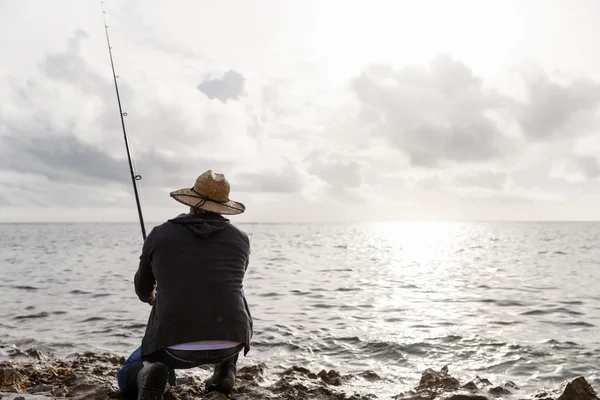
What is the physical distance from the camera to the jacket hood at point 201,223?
4137 millimetres

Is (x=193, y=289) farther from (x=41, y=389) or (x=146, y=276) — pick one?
(x=41, y=389)

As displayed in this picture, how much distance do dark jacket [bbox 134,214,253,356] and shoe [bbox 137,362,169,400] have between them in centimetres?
17

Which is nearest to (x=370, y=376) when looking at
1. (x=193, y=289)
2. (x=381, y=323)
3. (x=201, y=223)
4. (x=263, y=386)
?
(x=263, y=386)

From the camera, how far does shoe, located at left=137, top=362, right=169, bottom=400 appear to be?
4305mm

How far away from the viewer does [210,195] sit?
451 centimetres

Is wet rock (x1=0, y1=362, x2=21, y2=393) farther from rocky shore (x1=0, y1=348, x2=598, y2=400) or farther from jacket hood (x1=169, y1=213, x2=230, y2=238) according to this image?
jacket hood (x1=169, y1=213, x2=230, y2=238)

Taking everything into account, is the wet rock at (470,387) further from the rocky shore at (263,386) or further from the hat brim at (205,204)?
the hat brim at (205,204)

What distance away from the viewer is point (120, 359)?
7953 mm

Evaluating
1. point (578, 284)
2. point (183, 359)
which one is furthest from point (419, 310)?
point (183, 359)

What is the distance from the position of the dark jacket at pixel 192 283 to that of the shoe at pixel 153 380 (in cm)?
17

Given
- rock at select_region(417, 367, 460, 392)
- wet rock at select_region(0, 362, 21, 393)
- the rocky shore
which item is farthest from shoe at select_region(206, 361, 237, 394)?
rock at select_region(417, 367, 460, 392)

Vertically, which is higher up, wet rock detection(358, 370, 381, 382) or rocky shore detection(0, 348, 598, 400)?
rocky shore detection(0, 348, 598, 400)

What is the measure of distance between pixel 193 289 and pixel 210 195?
0.88 m

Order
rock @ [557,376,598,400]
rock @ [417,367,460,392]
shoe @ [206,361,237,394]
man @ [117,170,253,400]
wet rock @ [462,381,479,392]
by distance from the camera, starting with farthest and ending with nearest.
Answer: rock @ [417,367,460,392] → wet rock @ [462,381,479,392] → rock @ [557,376,598,400] → shoe @ [206,361,237,394] → man @ [117,170,253,400]
